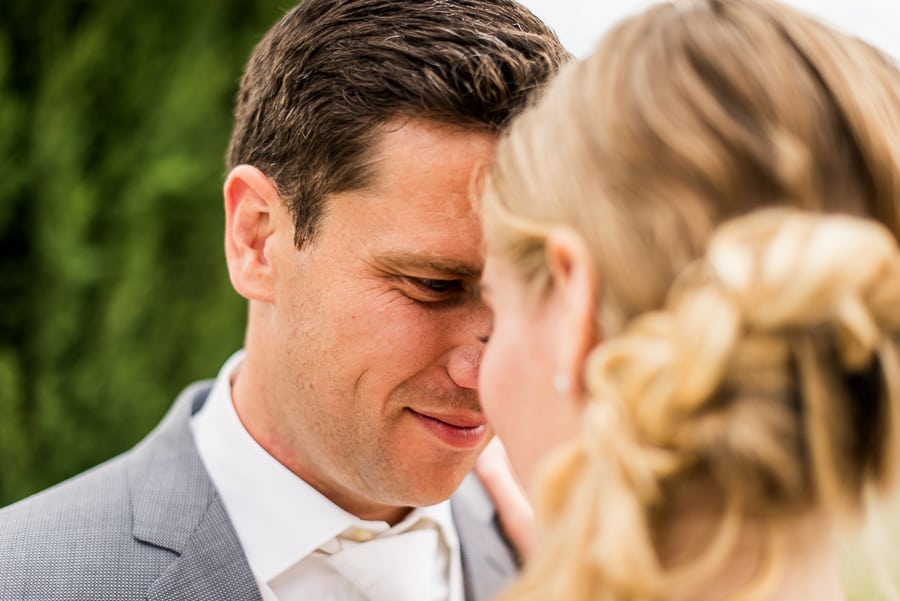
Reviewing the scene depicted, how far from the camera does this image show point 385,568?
8.30ft

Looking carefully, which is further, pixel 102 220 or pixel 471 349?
pixel 102 220

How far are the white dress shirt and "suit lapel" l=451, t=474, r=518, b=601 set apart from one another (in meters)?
0.12

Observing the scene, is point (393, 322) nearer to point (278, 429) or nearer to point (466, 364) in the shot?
point (466, 364)

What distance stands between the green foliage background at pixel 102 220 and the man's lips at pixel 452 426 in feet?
7.48

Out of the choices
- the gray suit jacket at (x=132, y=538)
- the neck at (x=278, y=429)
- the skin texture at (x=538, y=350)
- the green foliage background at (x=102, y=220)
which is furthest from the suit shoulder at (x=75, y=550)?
the green foliage background at (x=102, y=220)

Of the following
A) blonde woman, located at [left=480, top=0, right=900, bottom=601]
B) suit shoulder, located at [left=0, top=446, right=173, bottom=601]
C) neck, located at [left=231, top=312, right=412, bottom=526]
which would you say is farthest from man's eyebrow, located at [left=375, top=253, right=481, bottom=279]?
suit shoulder, located at [left=0, top=446, right=173, bottom=601]

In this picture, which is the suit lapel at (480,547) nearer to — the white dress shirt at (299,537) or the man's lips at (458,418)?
the white dress shirt at (299,537)

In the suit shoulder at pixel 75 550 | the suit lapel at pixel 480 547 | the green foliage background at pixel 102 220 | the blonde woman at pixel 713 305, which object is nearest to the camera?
the blonde woman at pixel 713 305

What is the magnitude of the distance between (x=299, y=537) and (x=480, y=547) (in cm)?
55

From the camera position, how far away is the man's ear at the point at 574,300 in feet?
4.87

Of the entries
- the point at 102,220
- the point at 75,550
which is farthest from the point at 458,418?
the point at 102,220

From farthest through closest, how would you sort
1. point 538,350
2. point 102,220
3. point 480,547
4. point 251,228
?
1. point 102,220
2. point 480,547
3. point 251,228
4. point 538,350

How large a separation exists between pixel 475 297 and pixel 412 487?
1.57 ft

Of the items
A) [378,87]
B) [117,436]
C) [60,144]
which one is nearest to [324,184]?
[378,87]
